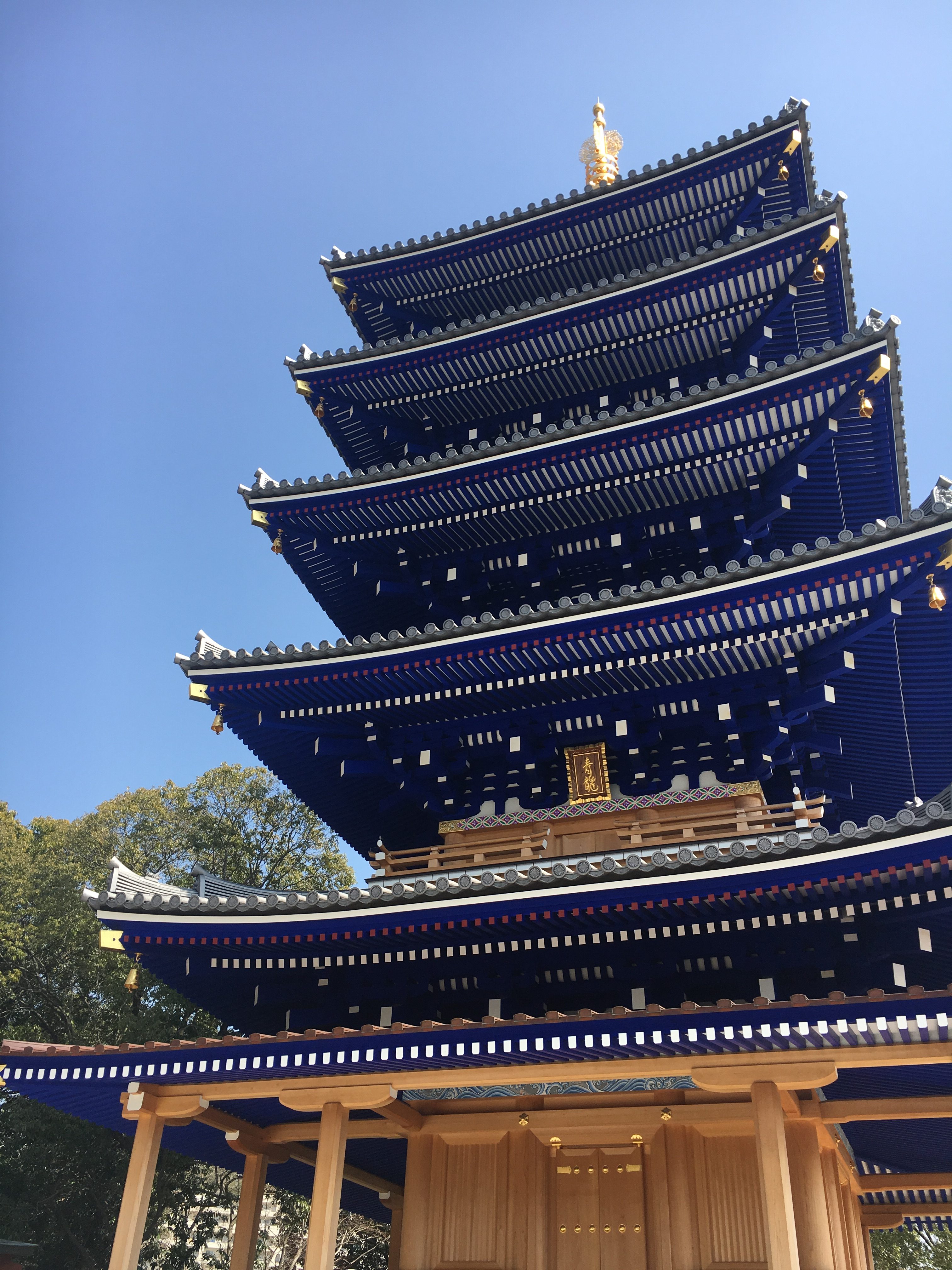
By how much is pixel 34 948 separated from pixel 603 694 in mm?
22156

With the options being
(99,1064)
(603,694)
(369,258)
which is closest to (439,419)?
(369,258)

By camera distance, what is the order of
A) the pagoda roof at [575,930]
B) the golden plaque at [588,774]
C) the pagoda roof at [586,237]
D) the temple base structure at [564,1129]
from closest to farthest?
the temple base structure at [564,1129], the pagoda roof at [575,930], the golden plaque at [588,774], the pagoda roof at [586,237]

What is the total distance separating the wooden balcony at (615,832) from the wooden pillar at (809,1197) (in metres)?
3.20

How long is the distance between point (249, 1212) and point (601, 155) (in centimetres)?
2148

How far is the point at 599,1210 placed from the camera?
386 inches

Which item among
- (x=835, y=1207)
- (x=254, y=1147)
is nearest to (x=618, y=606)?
(x=835, y=1207)

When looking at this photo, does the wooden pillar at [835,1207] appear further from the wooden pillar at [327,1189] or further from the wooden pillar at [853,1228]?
the wooden pillar at [327,1189]

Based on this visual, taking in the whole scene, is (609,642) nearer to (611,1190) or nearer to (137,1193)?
(611,1190)

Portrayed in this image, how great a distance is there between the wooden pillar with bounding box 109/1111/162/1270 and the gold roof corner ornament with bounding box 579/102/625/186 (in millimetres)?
19962

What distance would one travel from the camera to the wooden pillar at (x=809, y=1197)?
9.12 metres

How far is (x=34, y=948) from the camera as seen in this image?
89.5ft

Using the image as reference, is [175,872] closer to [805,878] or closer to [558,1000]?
[558,1000]

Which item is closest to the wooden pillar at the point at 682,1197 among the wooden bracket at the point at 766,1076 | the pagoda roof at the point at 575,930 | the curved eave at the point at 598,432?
the pagoda roof at the point at 575,930

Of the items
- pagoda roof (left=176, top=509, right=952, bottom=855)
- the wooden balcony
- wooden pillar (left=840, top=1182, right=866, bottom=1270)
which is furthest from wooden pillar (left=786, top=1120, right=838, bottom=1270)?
pagoda roof (left=176, top=509, right=952, bottom=855)
